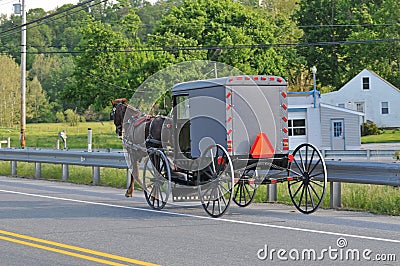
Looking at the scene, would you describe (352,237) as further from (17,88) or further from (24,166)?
(17,88)

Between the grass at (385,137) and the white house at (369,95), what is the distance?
122cm

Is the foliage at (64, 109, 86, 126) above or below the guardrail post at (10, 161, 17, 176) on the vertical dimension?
above

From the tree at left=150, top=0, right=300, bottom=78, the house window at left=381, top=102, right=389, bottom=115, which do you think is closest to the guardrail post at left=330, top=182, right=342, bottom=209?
the tree at left=150, top=0, right=300, bottom=78

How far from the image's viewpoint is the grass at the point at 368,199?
13.1 meters

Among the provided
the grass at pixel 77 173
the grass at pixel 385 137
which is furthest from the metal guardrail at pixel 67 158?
the grass at pixel 385 137

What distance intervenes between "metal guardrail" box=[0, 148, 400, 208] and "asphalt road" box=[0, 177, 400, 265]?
2.24 ft

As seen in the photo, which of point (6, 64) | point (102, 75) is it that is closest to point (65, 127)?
point (6, 64)

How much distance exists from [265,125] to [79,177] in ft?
32.9

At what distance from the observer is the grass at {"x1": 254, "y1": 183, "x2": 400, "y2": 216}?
13055 mm

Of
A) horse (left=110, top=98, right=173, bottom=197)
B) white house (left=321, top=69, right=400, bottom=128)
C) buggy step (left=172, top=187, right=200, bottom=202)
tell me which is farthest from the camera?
white house (left=321, top=69, right=400, bottom=128)

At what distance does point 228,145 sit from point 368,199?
310 centimetres

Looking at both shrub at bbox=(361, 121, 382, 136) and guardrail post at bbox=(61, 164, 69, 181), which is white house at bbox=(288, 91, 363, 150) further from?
guardrail post at bbox=(61, 164, 69, 181)

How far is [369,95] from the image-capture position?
62.3 meters

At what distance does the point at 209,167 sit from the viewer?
1287cm
